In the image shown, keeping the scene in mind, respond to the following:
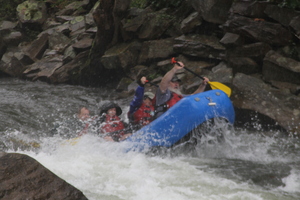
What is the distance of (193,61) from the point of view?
8484 mm

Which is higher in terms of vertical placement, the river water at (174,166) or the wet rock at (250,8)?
the wet rock at (250,8)

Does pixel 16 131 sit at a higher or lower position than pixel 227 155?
lower

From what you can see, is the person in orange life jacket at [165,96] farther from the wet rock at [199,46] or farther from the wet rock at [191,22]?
the wet rock at [191,22]

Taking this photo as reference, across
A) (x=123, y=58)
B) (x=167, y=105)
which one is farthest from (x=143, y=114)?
(x=123, y=58)

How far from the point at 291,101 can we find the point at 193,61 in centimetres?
292

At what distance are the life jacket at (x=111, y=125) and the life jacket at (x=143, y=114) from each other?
0.28 meters

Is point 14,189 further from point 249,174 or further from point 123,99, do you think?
point 123,99

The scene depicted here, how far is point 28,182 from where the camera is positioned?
2.86 m

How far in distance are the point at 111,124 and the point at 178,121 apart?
4.01 feet

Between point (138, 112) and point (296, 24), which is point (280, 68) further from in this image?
point (138, 112)

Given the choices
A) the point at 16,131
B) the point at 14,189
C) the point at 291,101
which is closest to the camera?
the point at 14,189

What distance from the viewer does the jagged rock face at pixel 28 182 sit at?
109 inches

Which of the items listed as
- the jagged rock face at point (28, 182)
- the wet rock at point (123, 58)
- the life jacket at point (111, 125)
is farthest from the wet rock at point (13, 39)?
the jagged rock face at point (28, 182)

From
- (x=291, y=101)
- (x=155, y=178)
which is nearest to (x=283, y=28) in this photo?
(x=291, y=101)
